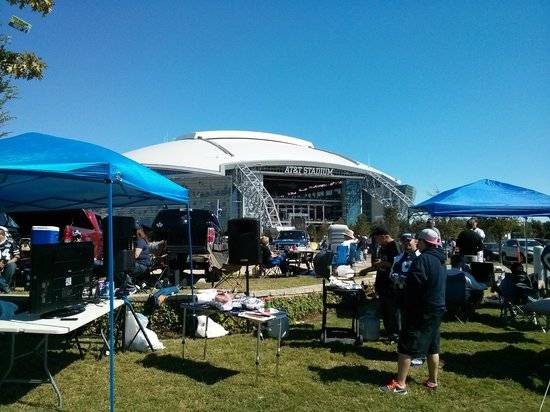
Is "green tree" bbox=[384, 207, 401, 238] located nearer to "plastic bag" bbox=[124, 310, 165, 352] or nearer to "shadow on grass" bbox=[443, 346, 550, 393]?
"shadow on grass" bbox=[443, 346, 550, 393]

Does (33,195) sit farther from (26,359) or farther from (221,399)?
(221,399)

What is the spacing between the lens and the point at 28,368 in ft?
17.7

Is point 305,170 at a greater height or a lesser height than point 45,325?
greater

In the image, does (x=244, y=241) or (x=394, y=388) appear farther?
(x=244, y=241)

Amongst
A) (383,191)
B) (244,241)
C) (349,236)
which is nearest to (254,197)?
(383,191)

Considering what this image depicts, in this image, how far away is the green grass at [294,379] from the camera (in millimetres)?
4480

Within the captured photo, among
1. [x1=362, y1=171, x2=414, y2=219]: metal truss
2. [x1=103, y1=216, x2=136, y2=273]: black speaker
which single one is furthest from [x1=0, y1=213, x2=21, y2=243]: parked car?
[x1=362, y1=171, x2=414, y2=219]: metal truss

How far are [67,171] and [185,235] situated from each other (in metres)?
7.28

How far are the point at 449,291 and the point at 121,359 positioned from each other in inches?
227

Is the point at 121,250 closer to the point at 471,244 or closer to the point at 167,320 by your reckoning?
the point at 167,320

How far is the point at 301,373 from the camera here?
5.41m

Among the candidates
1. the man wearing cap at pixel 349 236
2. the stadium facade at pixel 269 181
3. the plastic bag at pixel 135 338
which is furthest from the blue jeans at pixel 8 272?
the stadium facade at pixel 269 181

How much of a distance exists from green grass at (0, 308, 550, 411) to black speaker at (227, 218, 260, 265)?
4.31 feet

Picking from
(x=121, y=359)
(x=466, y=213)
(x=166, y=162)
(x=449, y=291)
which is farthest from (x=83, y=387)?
(x=166, y=162)
